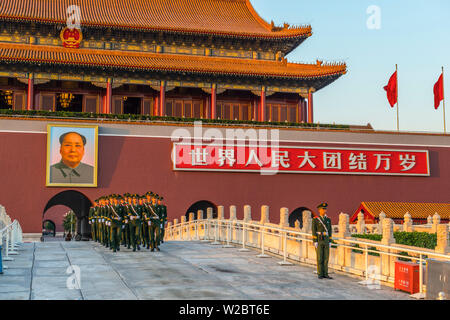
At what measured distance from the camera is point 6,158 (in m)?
26.8

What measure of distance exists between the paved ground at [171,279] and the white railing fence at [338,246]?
520 millimetres

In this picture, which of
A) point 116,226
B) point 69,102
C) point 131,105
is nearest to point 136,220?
point 116,226

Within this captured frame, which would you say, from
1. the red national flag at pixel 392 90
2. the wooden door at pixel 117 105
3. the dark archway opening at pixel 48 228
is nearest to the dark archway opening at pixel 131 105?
the wooden door at pixel 117 105

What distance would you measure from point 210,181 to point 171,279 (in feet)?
58.4

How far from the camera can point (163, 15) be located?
116 ft

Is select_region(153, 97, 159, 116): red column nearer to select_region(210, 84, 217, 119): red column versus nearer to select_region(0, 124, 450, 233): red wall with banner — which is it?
select_region(210, 84, 217, 119): red column

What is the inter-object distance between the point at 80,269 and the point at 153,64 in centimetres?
1978

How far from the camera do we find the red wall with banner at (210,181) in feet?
88.1

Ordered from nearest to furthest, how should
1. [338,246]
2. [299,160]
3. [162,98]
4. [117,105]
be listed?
[338,246], [299,160], [162,98], [117,105]

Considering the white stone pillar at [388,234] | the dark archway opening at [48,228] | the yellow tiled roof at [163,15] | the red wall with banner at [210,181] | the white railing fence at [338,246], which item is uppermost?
the yellow tiled roof at [163,15]

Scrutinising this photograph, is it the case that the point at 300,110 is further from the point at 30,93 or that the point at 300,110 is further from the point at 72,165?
the point at 30,93

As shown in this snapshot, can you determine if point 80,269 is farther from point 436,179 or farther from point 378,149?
point 436,179

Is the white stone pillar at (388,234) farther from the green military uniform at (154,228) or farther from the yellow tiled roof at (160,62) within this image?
the yellow tiled roof at (160,62)
